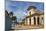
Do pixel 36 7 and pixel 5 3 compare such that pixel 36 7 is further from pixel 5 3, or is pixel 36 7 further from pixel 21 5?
pixel 5 3

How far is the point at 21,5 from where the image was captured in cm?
101

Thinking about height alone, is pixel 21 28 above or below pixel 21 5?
below

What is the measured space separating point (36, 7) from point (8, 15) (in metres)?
0.33

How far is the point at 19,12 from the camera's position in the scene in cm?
100

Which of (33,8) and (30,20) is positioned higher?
(33,8)

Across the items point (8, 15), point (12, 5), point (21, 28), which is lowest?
point (21, 28)

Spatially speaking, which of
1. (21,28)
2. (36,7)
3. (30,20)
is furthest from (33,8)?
(21,28)

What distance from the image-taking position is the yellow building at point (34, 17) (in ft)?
3.34

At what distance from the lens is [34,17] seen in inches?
40.7

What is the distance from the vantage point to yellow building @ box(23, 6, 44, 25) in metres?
1.02

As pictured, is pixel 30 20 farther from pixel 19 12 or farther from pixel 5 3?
pixel 5 3

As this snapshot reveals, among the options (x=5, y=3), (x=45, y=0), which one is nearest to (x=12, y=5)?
(x=5, y=3)

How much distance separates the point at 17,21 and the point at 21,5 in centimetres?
18
